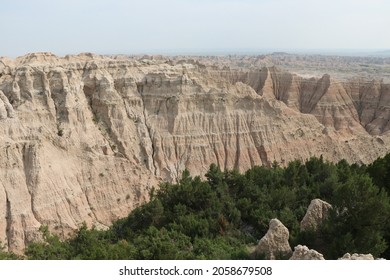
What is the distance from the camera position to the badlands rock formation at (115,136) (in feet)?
85.5

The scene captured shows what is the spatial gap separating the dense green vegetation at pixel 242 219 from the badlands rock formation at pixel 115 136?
317 centimetres

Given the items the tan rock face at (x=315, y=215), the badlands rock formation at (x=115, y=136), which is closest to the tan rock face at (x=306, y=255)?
the tan rock face at (x=315, y=215)

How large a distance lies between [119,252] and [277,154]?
29875 mm

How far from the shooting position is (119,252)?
1476 centimetres

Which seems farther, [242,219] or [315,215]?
[242,219]

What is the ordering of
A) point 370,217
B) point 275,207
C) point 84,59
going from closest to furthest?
point 370,217 < point 275,207 < point 84,59

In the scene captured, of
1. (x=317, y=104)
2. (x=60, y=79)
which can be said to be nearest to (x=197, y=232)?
(x=60, y=79)

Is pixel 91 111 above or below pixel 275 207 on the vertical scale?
above

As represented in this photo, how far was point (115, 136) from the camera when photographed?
3500 centimetres

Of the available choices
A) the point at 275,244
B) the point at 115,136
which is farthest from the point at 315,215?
the point at 115,136

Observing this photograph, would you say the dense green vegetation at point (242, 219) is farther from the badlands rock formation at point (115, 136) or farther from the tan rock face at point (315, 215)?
the badlands rock formation at point (115, 136)

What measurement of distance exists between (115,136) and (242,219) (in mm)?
16229

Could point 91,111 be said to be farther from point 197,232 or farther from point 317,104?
point 317,104

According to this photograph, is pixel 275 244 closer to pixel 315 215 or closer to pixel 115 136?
pixel 315 215
